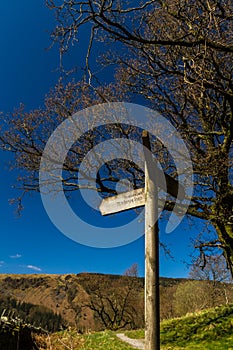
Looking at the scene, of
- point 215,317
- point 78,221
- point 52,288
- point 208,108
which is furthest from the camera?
point 52,288

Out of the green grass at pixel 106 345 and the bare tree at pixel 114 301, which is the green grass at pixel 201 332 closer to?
the green grass at pixel 106 345

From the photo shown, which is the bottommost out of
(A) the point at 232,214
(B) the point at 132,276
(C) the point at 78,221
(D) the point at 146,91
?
(C) the point at 78,221

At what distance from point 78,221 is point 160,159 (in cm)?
624

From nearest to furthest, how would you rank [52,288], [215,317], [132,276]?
1. [215,317]
2. [132,276]
3. [52,288]

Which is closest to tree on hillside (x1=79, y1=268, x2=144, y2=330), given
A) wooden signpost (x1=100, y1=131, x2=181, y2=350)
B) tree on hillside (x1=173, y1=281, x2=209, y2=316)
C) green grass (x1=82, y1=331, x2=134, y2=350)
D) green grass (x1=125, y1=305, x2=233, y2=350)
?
tree on hillside (x1=173, y1=281, x2=209, y2=316)

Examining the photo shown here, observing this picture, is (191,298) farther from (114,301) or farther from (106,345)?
(106,345)

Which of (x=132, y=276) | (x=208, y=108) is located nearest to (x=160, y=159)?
(x=208, y=108)

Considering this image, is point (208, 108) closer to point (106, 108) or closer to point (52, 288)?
point (106, 108)

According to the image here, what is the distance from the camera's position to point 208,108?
11.3m

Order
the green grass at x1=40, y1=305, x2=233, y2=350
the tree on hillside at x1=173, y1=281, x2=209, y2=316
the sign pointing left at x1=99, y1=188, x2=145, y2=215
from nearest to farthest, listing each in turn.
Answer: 1. the sign pointing left at x1=99, y1=188, x2=145, y2=215
2. the green grass at x1=40, y1=305, x2=233, y2=350
3. the tree on hillside at x1=173, y1=281, x2=209, y2=316

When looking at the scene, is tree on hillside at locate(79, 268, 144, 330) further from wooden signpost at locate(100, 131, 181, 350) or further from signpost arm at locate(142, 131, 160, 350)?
signpost arm at locate(142, 131, 160, 350)

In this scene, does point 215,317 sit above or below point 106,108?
below

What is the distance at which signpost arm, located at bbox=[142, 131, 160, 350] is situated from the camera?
3885 mm

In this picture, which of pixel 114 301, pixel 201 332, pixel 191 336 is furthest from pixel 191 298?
pixel 191 336
